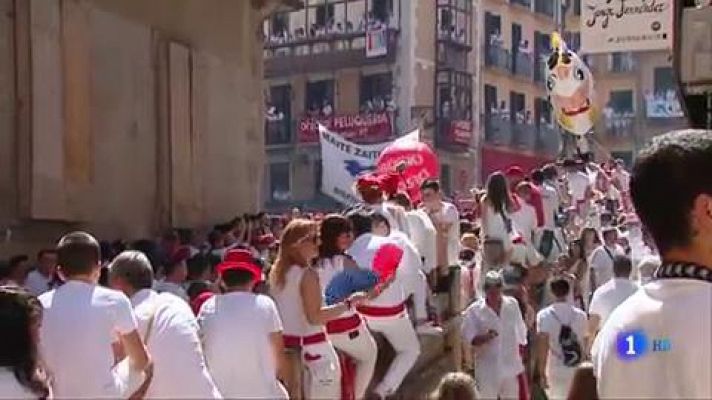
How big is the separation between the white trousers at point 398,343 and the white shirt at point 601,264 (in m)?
4.68

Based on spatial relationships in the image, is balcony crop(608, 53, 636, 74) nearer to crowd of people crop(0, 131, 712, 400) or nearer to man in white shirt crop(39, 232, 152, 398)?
crowd of people crop(0, 131, 712, 400)

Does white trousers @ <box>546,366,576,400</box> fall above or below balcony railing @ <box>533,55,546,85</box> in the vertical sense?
below

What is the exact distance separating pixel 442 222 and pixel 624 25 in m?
3.70

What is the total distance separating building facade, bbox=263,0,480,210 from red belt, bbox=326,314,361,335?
124 ft

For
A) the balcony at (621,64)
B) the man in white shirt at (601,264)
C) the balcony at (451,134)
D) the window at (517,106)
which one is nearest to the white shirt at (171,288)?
the man in white shirt at (601,264)

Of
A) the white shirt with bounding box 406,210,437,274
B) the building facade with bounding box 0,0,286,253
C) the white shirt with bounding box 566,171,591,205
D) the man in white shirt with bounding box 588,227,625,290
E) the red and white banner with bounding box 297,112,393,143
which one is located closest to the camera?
the building facade with bounding box 0,0,286,253

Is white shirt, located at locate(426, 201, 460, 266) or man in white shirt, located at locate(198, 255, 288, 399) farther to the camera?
white shirt, located at locate(426, 201, 460, 266)

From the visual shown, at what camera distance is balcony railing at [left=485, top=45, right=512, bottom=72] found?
54.1m

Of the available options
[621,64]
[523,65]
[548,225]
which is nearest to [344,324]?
[548,225]

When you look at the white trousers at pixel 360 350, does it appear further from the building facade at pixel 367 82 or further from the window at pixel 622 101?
the window at pixel 622 101

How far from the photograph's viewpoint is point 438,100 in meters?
50.0

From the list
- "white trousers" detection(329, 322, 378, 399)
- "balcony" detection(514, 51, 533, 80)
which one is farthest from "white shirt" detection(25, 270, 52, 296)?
"balcony" detection(514, 51, 533, 80)

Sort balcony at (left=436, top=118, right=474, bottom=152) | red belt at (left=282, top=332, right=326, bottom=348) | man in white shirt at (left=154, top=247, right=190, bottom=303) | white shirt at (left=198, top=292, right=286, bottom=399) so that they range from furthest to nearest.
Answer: balcony at (left=436, top=118, right=474, bottom=152), man in white shirt at (left=154, top=247, right=190, bottom=303), red belt at (left=282, top=332, right=326, bottom=348), white shirt at (left=198, top=292, right=286, bottom=399)

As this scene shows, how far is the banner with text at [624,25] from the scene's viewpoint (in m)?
14.2
